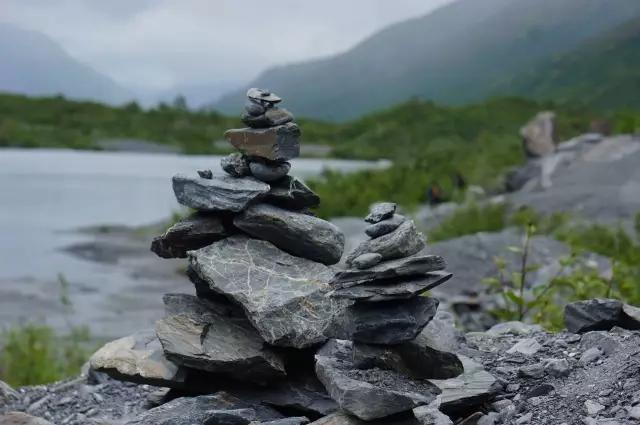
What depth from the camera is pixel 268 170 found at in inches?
275

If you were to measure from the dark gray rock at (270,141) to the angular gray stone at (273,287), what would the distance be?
757 mm

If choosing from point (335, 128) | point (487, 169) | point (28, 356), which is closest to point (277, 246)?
point (28, 356)

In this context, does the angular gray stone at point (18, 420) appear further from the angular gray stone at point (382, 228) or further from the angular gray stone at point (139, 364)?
the angular gray stone at point (382, 228)

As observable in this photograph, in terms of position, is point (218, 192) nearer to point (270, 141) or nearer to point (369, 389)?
point (270, 141)

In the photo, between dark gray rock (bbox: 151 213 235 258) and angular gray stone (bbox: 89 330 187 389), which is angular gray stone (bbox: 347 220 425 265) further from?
angular gray stone (bbox: 89 330 187 389)

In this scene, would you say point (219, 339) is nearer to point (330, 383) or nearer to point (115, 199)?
point (330, 383)

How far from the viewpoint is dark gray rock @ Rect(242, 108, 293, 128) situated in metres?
6.92

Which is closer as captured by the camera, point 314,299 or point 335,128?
point 314,299

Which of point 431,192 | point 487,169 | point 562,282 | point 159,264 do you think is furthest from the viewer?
point 487,169

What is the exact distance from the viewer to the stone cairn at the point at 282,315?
6.00 m

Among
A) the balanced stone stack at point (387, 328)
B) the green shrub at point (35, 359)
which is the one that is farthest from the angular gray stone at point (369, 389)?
the green shrub at point (35, 359)

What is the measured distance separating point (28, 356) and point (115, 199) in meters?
26.0

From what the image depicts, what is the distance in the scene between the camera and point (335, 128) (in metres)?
47.8

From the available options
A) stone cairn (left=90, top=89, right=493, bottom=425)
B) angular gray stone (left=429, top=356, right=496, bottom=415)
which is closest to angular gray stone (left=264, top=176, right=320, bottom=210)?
stone cairn (left=90, top=89, right=493, bottom=425)
